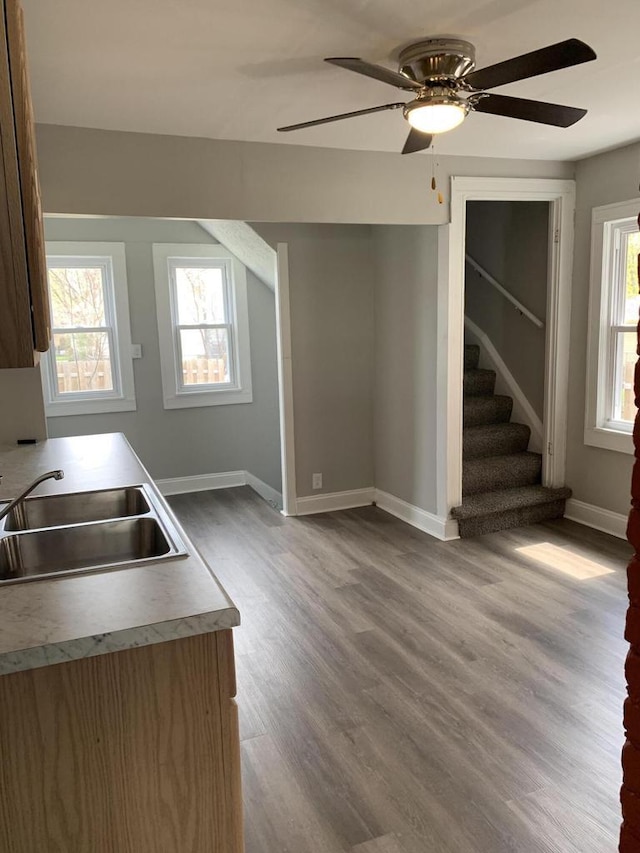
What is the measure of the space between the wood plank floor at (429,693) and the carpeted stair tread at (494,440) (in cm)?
81

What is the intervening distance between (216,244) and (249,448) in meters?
1.89

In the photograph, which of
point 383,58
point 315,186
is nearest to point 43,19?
point 383,58

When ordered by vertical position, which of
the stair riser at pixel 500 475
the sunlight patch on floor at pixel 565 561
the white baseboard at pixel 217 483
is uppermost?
the stair riser at pixel 500 475

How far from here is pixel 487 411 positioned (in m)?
5.23

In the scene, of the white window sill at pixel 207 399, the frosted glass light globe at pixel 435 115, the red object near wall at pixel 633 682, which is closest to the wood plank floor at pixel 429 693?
the red object near wall at pixel 633 682

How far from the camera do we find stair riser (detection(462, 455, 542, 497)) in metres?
4.68

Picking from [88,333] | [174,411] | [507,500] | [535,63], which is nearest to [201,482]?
[174,411]

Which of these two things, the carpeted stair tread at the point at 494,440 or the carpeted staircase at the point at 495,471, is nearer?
the carpeted staircase at the point at 495,471

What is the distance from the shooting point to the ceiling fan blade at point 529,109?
7.55 feet

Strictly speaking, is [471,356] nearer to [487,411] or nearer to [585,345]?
[487,411]

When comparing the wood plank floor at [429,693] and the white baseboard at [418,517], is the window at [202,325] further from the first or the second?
the wood plank floor at [429,693]

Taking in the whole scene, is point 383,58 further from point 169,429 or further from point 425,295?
point 169,429

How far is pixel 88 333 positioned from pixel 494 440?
11.5ft

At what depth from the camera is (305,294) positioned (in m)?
4.77
